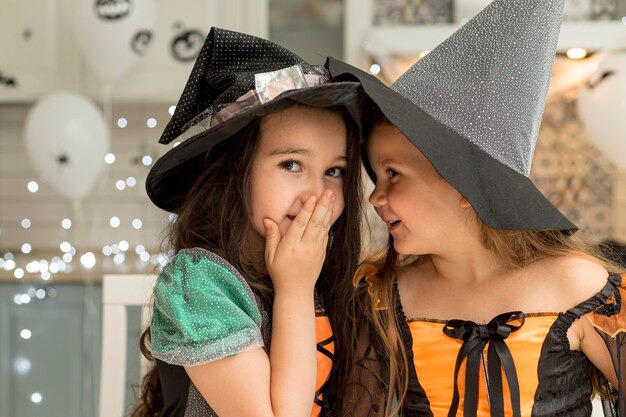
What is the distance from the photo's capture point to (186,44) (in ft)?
8.67

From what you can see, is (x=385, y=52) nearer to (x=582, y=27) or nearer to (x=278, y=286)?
(x=582, y=27)

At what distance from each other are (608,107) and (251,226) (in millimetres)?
1519

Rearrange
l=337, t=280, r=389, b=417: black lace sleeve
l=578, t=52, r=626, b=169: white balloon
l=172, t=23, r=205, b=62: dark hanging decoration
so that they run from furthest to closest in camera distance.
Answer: l=172, t=23, r=205, b=62: dark hanging decoration → l=578, t=52, r=626, b=169: white balloon → l=337, t=280, r=389, b=417: black lace sleeve

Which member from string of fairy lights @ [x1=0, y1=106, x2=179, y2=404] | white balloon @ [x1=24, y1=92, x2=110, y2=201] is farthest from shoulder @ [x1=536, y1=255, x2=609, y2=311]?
white balloon @ [x1=24, y1=92, x2=110, y2=201]

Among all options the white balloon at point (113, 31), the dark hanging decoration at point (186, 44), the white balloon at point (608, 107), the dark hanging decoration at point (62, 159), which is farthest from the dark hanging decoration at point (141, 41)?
the white balloon at point (608, 107)

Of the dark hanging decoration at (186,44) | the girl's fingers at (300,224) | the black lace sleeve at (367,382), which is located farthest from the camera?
the dark hanging decoration at (186,44)

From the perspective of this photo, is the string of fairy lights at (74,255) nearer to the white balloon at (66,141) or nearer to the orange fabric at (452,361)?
the white balloon at (66,141)

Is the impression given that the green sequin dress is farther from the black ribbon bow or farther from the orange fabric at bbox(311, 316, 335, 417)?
the black ribbon bow

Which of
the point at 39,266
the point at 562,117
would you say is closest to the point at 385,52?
the point at 562,117

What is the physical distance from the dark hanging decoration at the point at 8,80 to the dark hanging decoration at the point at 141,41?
0.56 m

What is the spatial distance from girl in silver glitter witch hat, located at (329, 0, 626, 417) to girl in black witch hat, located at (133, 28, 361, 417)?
0.23 feet

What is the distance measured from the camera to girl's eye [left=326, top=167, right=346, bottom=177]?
3.42 ft

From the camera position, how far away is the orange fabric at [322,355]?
Answer: 106cm

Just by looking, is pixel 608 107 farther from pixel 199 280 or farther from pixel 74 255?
pixel 74 255
